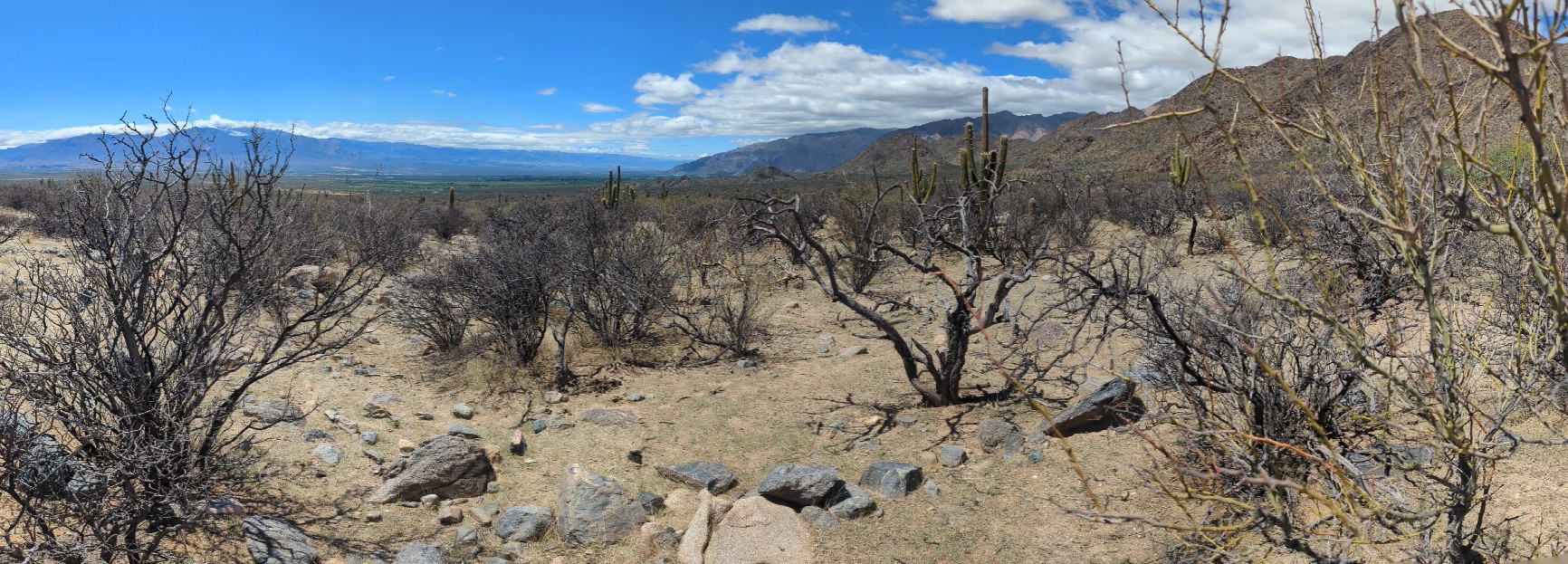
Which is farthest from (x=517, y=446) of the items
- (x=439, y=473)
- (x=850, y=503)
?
(x=850, y=503)

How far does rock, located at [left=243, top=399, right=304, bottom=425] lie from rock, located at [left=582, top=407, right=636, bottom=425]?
222 cm

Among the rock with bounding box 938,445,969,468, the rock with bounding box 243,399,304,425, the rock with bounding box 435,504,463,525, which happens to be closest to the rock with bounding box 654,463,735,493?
the rock with bounding box 435,504,463,525

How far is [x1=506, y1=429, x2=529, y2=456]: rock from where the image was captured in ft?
21.0

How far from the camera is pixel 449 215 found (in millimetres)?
23844

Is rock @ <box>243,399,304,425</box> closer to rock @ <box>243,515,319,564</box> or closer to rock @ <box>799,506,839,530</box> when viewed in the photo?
rock @ <box>243,515,319,564</box>

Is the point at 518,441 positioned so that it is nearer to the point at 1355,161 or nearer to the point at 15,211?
the point at 1355,161

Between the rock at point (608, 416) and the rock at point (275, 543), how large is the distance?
278 centimetres

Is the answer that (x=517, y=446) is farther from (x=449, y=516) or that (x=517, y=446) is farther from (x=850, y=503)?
(x=850, y=503)

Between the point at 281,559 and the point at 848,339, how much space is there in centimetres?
679

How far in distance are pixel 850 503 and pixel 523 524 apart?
81.4 inches

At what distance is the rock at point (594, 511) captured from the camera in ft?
16.4

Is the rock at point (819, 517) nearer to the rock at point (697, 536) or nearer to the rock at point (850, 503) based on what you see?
the rock at point (850, 503)

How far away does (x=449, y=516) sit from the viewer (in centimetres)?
517

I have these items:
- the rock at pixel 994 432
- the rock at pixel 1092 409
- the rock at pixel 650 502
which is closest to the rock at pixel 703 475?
the rock at pixel 650 502
